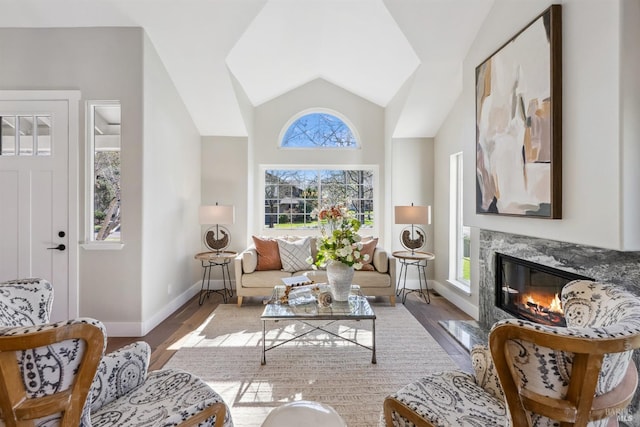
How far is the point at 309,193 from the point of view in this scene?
5.36m

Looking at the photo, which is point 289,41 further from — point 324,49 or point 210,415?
point 210,415

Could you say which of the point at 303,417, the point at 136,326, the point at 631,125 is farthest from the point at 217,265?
the point at 631,125

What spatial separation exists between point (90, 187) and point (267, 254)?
2.16 meters

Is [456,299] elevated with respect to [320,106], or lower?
lower

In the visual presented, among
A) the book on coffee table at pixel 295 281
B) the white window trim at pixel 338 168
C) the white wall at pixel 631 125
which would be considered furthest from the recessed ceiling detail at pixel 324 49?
the book on coffee table at pixel 295 281

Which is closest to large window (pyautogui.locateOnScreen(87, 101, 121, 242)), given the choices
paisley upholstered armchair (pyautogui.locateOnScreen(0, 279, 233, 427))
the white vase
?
paisley upholstered armchair (pyautogui.locateOnScreen(0, 279, 233, 427))

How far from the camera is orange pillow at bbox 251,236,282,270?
4227 millimetres

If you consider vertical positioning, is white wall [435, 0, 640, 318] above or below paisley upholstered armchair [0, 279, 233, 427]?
above

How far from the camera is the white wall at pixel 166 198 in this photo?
10.5 ft

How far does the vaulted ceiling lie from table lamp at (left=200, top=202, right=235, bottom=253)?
1.32 meters

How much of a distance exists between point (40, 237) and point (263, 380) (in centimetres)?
272

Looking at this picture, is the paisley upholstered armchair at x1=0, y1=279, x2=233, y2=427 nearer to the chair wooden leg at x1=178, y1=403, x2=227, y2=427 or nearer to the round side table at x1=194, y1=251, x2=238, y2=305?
the chair wooden leg at x1=178, y1=403, x2=227, y2=427

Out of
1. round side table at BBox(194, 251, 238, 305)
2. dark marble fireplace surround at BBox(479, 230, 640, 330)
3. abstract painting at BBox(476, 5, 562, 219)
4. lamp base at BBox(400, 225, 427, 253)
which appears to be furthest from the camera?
lamp base at BBox(400, 225, 427, 253)

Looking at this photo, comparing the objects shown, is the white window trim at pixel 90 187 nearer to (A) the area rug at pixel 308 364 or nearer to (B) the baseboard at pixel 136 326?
(B) the baseboard at pixel 136 326
